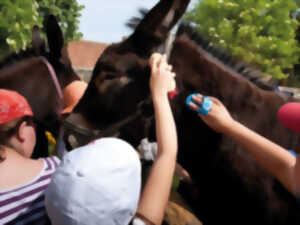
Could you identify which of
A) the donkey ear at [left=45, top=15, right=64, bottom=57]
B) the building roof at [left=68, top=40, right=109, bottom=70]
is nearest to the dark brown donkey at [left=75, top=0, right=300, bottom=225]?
the donkey ear at [left=45, top=15, right=64, bottom=57]

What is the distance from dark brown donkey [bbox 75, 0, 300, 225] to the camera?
1.72 meters

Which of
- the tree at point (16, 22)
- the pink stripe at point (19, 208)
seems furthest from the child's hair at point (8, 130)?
the tree at point (16, 22)

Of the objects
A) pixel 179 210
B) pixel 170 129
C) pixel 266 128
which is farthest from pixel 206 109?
pixel 179 210

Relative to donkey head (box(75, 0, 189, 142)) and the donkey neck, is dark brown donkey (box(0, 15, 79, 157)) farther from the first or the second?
the donkey neck

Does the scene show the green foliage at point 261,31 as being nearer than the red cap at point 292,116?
No

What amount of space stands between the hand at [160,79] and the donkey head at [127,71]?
27 cm

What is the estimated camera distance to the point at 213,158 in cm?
182

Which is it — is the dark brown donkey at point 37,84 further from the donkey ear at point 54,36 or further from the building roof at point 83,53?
the building roof at point 83,53

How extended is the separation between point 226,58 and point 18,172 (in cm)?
159

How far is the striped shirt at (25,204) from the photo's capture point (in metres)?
1.30

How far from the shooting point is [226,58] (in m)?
2.05

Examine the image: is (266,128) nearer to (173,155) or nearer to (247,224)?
(247,224)

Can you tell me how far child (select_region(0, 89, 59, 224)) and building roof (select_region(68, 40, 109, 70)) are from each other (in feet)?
100

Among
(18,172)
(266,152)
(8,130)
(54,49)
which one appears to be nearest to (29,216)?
(18,172)
